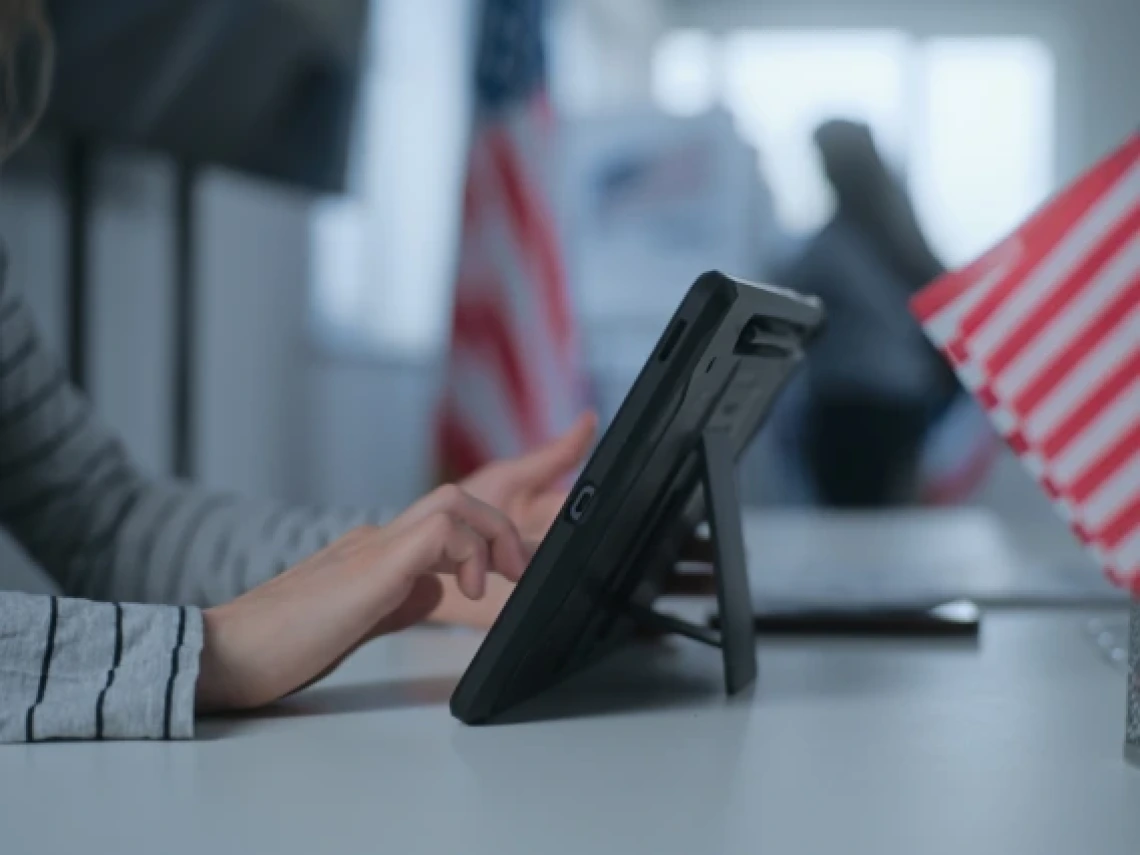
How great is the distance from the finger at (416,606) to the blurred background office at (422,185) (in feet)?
4.98

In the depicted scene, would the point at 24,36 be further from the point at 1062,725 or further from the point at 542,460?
the point at 1062,725

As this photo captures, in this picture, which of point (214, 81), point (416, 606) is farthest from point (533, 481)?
point (214, 81)

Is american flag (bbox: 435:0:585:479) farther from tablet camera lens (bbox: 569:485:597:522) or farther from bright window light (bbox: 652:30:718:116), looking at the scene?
tablet camera lens (bbox: 569:485:597:522)

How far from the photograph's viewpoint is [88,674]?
57 centimetres

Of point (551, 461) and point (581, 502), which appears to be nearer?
point (581, 502)

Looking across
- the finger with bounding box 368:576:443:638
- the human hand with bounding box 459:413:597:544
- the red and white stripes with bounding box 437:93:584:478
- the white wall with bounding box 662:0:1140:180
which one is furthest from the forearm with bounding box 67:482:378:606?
the white wall with bounding box 662:0:1140:180

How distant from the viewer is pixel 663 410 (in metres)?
0.55

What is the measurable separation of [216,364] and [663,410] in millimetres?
3491

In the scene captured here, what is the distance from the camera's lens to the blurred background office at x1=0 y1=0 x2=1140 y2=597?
2574mm

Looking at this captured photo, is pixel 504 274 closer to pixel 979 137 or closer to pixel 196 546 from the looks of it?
pixel 979 137

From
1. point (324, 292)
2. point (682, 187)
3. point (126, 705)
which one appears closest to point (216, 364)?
point (324, 292)

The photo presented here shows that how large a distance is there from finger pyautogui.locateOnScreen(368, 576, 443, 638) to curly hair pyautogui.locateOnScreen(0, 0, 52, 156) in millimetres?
575

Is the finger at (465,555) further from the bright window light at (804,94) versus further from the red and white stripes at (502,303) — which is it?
the bright window light at (804,94)

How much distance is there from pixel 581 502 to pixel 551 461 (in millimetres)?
367
